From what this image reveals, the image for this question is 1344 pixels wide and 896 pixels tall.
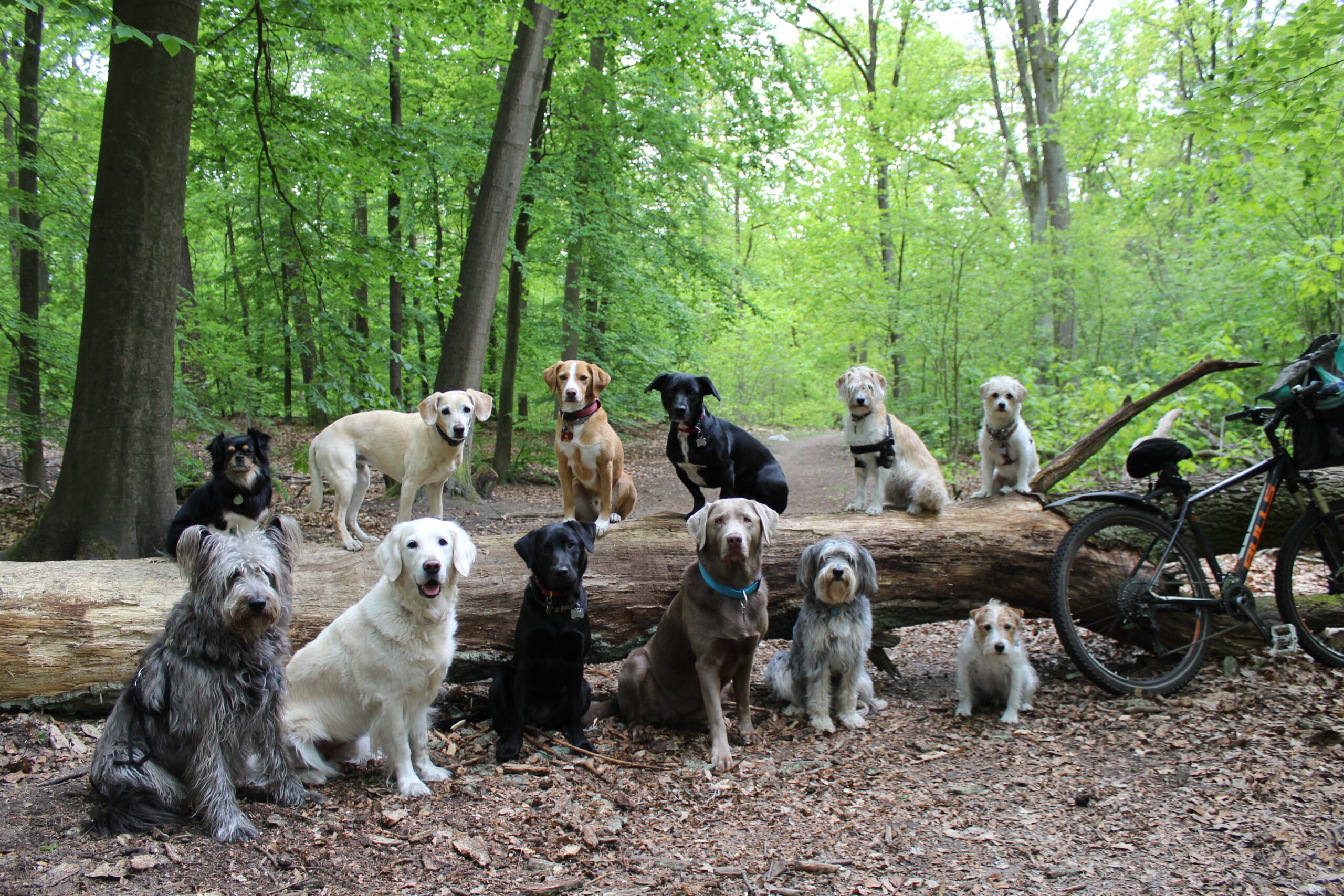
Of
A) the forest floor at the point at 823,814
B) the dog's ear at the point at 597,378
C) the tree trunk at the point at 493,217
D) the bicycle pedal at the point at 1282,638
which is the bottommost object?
the forest floor at the point at 823,814

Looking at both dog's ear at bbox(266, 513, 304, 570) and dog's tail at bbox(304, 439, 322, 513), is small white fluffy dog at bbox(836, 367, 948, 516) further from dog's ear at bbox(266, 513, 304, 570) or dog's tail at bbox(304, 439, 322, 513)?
dog's tail at bbox(304, 439, 322, 513)

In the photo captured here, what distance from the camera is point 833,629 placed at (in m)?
4.59

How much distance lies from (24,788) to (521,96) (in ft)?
29.5

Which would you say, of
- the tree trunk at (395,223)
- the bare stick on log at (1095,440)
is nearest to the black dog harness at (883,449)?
the bare stick on log at (1095,440)

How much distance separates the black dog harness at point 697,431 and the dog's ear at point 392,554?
2.38m

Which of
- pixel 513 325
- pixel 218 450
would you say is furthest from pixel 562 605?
pixel 513 325

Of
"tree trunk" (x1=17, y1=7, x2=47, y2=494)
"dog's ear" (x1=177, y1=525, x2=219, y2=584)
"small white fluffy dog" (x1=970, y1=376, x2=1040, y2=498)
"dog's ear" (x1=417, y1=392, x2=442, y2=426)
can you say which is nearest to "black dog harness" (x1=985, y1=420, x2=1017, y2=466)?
"small white fluffy dog" (x1=970, y1=376, x2=1040, y2=498)

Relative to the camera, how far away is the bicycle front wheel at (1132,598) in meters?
4.64

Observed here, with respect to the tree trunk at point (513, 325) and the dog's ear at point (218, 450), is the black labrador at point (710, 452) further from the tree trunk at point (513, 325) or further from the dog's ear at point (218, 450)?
the tree trunk at point (513, 325)

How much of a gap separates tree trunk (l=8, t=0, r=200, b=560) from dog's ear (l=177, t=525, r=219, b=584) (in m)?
2.92

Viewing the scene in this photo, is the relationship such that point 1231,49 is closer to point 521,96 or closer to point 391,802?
point 521,96

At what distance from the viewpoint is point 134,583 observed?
4543 mm

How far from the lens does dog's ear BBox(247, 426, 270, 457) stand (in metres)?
5.11

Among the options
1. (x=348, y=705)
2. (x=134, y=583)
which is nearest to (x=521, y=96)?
(x=134, y=583)
